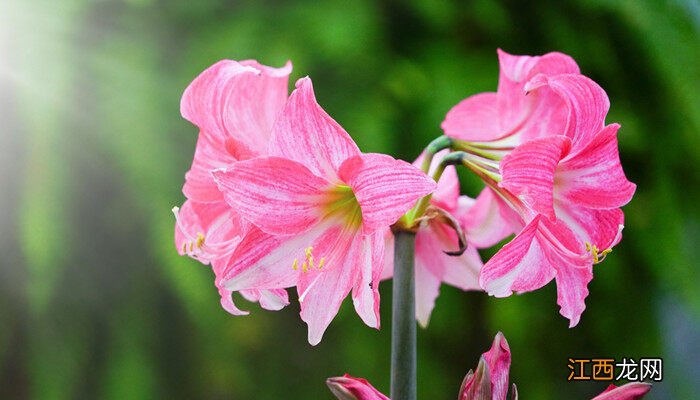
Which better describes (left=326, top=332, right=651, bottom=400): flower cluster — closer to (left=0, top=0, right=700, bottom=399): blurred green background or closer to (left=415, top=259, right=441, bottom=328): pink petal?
(left=415, top=259, right=441, bottom=328): pink petal

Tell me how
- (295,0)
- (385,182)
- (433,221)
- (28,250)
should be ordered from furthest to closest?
(295,0) → (28,250) → (433,221) → (385,182)

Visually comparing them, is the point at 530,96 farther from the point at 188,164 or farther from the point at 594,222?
the point at 188,164

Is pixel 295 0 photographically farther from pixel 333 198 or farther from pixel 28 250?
pixel 333 198

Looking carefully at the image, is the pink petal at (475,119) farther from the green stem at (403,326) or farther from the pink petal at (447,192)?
the green stem at (403,326)

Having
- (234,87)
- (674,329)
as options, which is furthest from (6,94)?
(674,329)

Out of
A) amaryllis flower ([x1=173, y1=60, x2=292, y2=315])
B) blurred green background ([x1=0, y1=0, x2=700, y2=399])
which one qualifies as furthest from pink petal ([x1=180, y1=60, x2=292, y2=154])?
blurred green background ([x1=0, y1=0, x2=700, y2=399])

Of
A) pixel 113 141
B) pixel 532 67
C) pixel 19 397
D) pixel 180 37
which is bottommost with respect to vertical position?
pixel 19 397

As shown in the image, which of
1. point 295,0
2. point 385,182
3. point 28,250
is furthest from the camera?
point 295,0

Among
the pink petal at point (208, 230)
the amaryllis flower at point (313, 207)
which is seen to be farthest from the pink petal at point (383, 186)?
the pink petal at point (208, 230)
